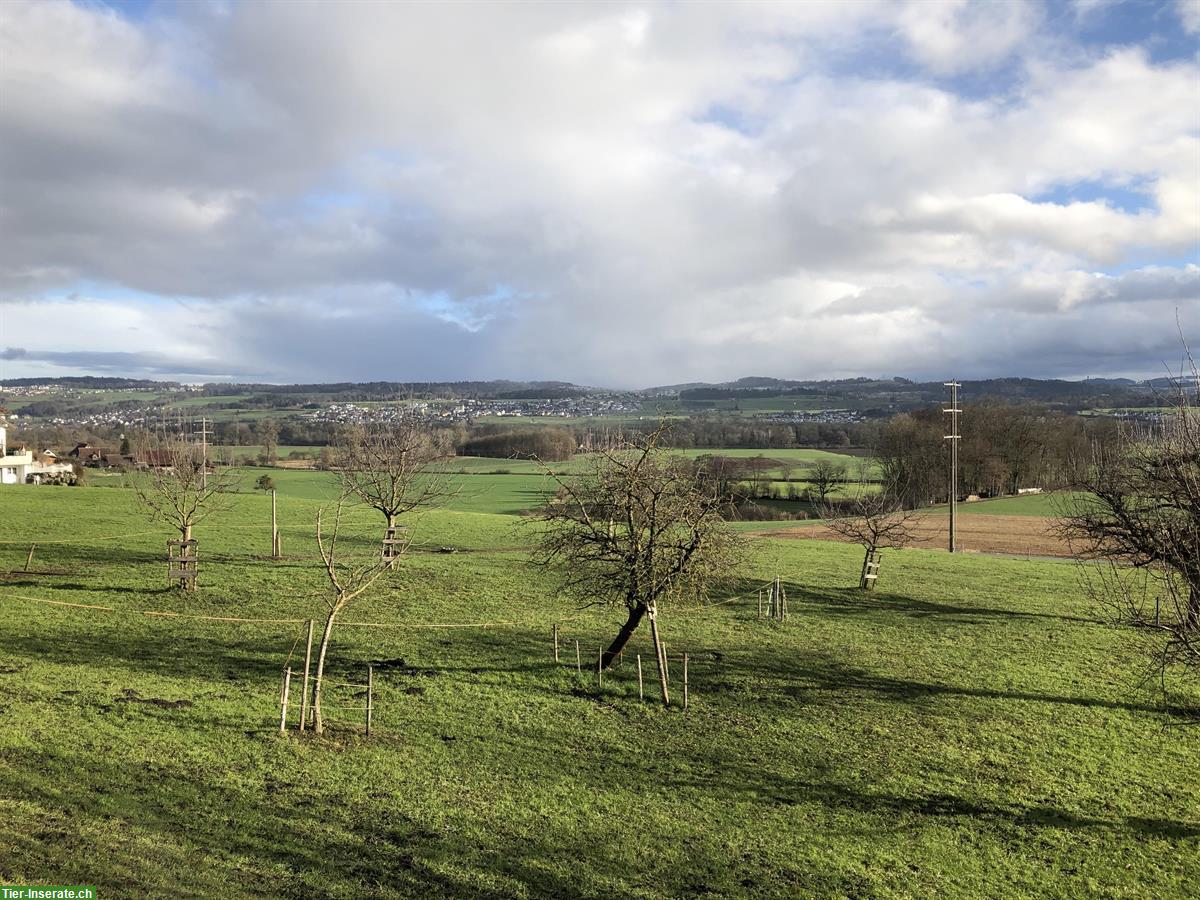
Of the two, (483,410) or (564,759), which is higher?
(483,410)

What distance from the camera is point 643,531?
18.9 m

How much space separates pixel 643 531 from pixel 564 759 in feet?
20.4

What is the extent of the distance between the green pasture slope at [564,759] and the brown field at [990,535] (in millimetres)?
27476

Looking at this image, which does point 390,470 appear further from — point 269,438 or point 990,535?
point 269,438

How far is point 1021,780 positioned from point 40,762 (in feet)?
56.6

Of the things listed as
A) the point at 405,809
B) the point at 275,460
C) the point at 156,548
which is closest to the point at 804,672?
the point at 405,809

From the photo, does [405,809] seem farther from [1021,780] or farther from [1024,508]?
[1024,508]

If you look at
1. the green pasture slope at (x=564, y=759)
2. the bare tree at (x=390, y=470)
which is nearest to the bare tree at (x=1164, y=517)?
the green pasture slope at (x=564, y=759)

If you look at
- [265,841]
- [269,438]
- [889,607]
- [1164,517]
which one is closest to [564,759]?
[265,841]

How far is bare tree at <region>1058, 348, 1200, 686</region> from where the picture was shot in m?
13.0

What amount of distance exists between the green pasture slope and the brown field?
90.1 ft

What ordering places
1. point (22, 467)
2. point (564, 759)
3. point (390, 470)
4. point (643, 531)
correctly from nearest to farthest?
point (564, 759), point (643, 531), point (390, 470), point (22, 467)

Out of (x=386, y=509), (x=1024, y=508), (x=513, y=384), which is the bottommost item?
(x=1024, y=508)

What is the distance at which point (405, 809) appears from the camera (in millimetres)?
11758
